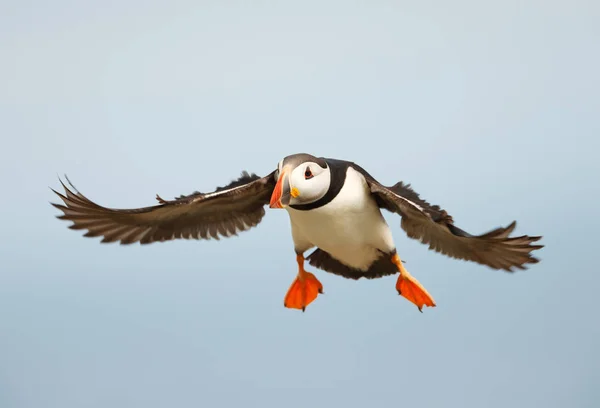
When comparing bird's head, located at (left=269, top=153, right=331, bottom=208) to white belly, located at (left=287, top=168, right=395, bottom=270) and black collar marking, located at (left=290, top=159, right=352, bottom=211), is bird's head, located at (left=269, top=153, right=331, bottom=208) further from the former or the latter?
white belly, located at (left=287, top=168, right=395, bottom=270)

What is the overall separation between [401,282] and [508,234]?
2.03m

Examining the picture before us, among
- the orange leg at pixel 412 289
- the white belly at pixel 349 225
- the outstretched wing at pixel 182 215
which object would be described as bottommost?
the orange leg at pixel 412 289

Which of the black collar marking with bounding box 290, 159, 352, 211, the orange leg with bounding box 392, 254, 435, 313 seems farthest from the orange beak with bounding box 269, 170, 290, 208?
the orange leg with bounding box 392, 254, 435, 313

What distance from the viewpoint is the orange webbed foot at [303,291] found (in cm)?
1461

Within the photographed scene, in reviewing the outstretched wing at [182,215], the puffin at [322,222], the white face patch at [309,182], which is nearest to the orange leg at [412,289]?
the puffin at [322,222]

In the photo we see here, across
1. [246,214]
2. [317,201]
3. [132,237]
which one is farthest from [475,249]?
[132,237]

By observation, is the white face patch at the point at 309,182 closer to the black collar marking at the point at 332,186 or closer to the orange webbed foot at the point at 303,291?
the black collar marking at the point at 332,186

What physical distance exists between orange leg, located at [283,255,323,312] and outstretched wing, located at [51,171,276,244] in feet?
3.86

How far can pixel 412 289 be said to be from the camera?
45.9 feet

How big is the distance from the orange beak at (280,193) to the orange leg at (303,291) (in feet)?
8.19

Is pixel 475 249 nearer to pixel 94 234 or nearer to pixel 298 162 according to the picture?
pixel 298 162

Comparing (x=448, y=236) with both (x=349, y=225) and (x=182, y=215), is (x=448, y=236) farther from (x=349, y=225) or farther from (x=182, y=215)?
(x=182, y=215)

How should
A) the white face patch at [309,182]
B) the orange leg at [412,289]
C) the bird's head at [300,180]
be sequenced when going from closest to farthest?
1. the bird's head at [300,180]
2. the white face patch at [309,182]
3. the orange leg at [412,289]
